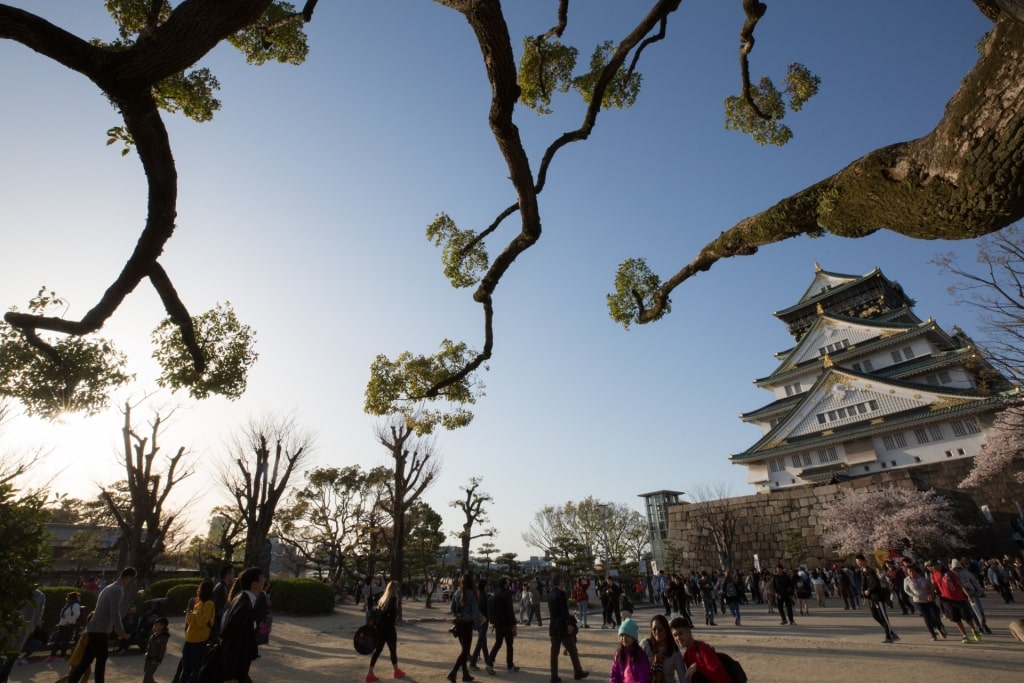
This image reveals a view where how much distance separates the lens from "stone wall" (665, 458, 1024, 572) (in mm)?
23109

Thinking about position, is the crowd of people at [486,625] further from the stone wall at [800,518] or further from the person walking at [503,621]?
the stone wall at [800,518]

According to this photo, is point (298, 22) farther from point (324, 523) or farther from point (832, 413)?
point (832, 413)

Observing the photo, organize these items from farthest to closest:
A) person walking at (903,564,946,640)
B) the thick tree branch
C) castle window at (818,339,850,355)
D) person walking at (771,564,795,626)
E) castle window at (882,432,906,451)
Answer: castle window at (818,339,850,355), castle window at (882,432,906,451), person walking at (771,564,795,626), person walking at (903,564,946,640), the thick tree branch

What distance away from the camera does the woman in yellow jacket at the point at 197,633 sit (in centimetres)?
642

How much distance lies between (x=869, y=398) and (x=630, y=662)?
3413cm

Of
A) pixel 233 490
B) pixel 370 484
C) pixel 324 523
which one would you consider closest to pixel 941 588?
pixel 233 490

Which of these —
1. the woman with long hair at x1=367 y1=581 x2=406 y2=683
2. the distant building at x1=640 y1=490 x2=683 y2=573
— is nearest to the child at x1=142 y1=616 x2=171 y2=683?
the woman with long hair at x1=367 y1=581 x2=406 y2=683

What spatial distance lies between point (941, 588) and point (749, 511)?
70.4 ft

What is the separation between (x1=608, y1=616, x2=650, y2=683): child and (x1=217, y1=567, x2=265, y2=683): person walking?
A: 3.54 meters

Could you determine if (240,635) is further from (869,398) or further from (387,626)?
(869,398)

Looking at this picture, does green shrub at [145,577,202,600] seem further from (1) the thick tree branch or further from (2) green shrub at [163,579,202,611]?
(1) the thick tree branch

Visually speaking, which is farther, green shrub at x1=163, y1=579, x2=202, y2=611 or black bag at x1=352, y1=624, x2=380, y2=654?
green shrub at x1=163, y1=579, x2=202, y2=611

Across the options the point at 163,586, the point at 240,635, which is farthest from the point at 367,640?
the point at 163,586

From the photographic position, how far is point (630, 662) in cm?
427
